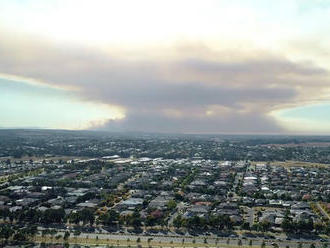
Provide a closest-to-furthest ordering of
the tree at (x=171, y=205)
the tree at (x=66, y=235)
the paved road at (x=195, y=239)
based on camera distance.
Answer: the tree at (x=66, y=235) → the paved road at (x=195, y=239) → the tree at (x=171, y=205)

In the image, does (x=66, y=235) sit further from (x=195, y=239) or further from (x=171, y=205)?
(x=171, y=205)

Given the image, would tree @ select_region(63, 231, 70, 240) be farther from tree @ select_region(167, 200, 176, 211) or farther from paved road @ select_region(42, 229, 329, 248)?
tree @ select_region(167, 200, 176, 211)

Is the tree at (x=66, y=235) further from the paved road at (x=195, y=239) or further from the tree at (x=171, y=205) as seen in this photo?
the tree at (x=171, y=205)

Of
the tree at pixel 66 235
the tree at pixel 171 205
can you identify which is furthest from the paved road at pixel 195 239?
the tree at pixel 171 205

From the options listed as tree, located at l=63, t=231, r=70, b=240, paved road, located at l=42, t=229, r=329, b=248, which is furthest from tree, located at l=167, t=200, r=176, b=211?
tree, located at l=63, t=231, r=70, b=240

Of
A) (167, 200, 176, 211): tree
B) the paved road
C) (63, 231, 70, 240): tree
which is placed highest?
(167, 200, 176, 211): tree

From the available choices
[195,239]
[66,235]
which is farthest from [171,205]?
[66,235]

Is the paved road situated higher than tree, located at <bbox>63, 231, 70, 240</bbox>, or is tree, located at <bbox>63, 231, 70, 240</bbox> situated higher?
tree, located at <bbox>63, 231, 70, 240</bbox>

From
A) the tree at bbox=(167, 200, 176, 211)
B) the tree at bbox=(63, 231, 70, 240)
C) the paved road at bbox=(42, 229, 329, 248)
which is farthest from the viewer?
the tree at bbox=(167, 200, 176, 211)

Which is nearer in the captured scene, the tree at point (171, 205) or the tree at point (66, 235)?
the tree at point (66, 235)

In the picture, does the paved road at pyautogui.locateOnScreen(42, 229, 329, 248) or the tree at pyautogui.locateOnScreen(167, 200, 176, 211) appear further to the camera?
the tree at pyautogui.locateOnScreen(167, 200, 176, 211)

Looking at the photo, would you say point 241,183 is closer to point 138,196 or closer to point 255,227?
point 138,196

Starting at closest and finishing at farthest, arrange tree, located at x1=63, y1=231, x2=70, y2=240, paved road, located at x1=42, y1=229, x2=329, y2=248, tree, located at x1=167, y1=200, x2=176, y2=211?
tree, located at x1=63, y1=231, x2=70, y2=240 → paved road, located at x1=42, y1=229, x2=329, y2=248 → tree, located at x1=167, y1=200, x2=176, y2=211
